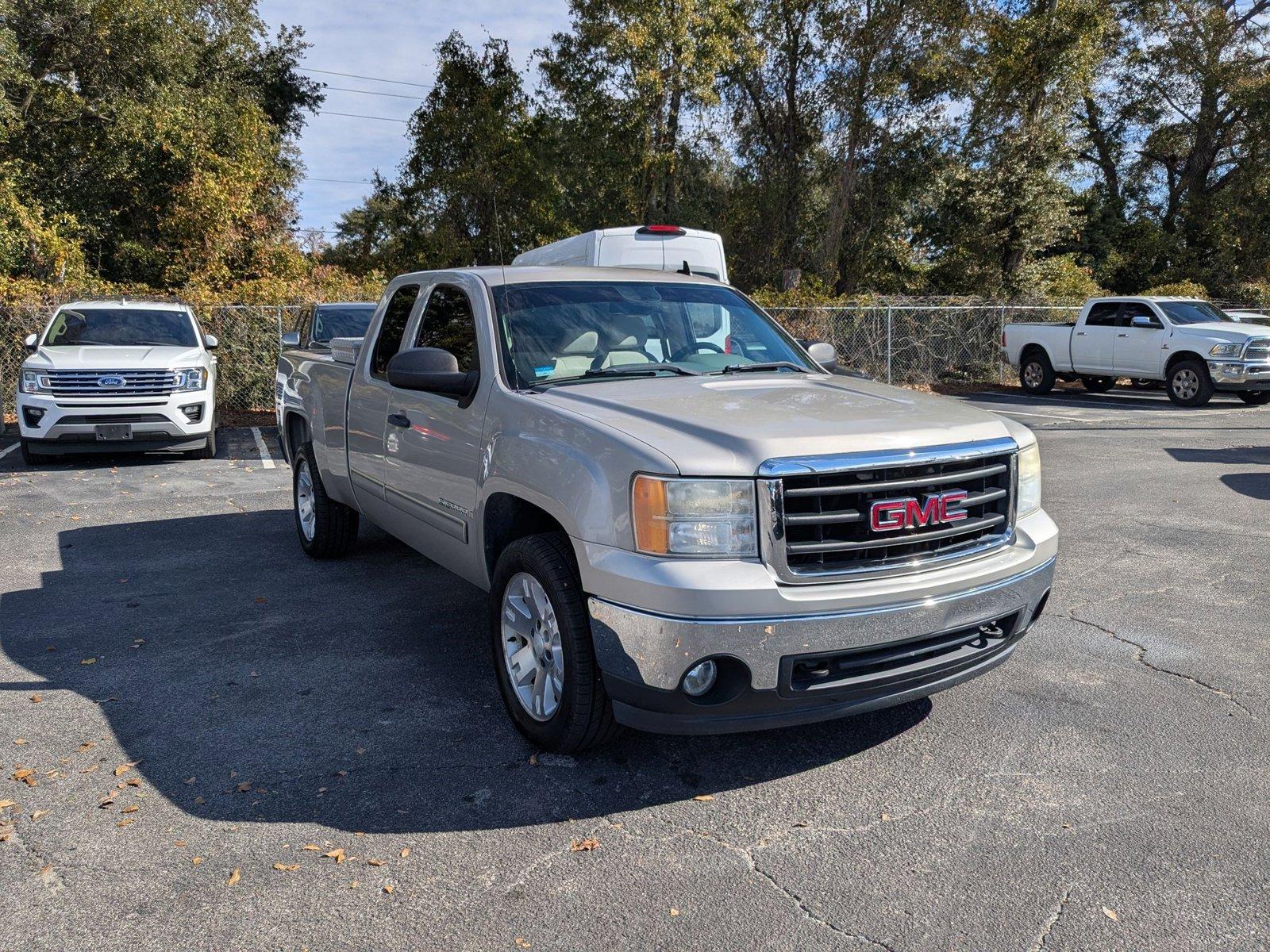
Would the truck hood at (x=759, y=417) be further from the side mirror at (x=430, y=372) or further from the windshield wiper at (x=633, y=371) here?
the side mirror at (x=430, y=372)

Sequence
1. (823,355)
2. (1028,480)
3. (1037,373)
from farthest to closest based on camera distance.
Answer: (1037,373) < (823,355) < (1028,480)

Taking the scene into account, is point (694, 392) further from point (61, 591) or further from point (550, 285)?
point (61, 591)

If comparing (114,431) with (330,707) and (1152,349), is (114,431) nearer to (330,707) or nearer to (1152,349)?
(330,707)

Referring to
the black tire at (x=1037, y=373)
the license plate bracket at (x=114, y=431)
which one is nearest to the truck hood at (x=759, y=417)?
the license plate bracket at (x=114, y=431)

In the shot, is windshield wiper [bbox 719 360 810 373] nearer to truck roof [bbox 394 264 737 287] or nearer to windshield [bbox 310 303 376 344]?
truck roof [bbox 394 264 737 287]

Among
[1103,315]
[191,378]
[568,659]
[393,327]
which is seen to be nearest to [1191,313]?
[1103,315]

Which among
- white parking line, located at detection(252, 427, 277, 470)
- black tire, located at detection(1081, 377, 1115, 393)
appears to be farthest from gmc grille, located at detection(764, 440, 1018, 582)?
black tire, located at detection(1081, 377, 1115, 393)

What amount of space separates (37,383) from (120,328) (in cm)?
149

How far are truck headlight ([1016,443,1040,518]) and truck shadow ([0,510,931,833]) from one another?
0.99 meters

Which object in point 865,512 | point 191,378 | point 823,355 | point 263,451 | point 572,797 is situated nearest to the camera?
point 865,512

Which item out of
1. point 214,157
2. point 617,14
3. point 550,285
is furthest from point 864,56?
point 550,285

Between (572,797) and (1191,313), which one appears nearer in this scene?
(572,797)

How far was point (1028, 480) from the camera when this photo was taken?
4.03 metres

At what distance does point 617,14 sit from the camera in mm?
24156
